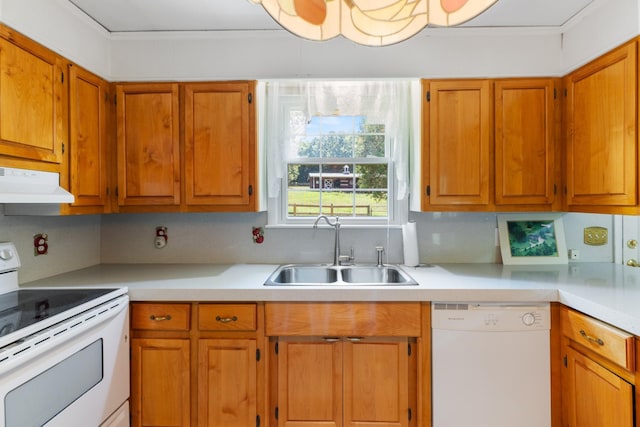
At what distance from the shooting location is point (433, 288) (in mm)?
1803

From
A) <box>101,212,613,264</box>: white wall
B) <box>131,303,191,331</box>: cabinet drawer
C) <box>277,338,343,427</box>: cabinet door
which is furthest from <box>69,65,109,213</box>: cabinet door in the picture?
<box>277,338,343,427</box>: cabinet door

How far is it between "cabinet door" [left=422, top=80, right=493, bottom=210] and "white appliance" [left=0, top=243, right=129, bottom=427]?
72.4 inches

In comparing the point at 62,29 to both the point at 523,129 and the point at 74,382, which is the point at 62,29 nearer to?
the point at 74,382

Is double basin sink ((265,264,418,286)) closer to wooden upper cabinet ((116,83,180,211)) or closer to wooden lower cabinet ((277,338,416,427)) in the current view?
wooden lower cabinet ((277,338,416,427))

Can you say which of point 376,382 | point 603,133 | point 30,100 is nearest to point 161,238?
point 30,100

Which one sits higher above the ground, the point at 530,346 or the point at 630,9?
the point at 630,9

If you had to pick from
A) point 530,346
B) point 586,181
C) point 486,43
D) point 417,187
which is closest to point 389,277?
point 417,187

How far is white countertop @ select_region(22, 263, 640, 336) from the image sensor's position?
5.46 ft

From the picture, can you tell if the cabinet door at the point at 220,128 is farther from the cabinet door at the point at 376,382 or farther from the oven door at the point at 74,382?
the cabinet door at the point at 376,382

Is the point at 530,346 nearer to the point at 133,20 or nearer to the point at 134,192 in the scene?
the point at 134,192

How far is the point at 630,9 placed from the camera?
173cm

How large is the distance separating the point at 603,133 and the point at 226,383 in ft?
7.51

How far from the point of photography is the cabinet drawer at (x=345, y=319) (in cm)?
181

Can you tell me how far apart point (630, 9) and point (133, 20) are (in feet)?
8.42
